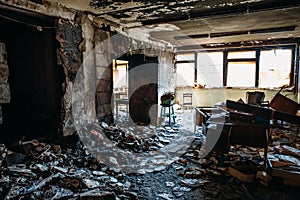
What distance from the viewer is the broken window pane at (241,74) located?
27.3ft

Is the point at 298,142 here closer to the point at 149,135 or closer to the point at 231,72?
the point at 149,135

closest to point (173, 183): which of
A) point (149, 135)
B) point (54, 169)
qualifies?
point (54, 169)

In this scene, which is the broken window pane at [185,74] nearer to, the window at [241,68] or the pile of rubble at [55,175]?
the window at [241,68]

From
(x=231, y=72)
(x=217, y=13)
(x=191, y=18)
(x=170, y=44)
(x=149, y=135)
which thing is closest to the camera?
(x=217, y=13)

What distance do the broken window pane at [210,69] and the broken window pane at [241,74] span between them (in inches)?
15.3

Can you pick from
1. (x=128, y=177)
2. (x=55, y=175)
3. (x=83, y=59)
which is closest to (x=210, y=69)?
(x=83, y=59)

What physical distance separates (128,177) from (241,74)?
23.5ft

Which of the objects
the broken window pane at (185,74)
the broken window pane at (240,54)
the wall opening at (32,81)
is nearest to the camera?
the wall opening at (32,81)

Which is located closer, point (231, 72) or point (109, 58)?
point (109, 58)

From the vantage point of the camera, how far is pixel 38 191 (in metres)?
2.41

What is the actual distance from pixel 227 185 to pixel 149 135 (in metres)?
2.46

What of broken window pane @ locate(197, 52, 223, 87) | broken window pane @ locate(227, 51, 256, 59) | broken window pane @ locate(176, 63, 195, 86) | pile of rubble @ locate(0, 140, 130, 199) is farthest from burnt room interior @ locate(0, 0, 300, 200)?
broken window pane @ locate(176, 63, 195, 86)

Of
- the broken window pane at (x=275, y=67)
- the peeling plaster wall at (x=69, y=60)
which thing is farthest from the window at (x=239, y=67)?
the peeling plaster wall at (x=69, y=60)

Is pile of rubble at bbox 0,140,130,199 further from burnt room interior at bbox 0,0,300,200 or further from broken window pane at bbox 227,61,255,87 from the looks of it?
broken window pane at bbox 227,61,255,87
